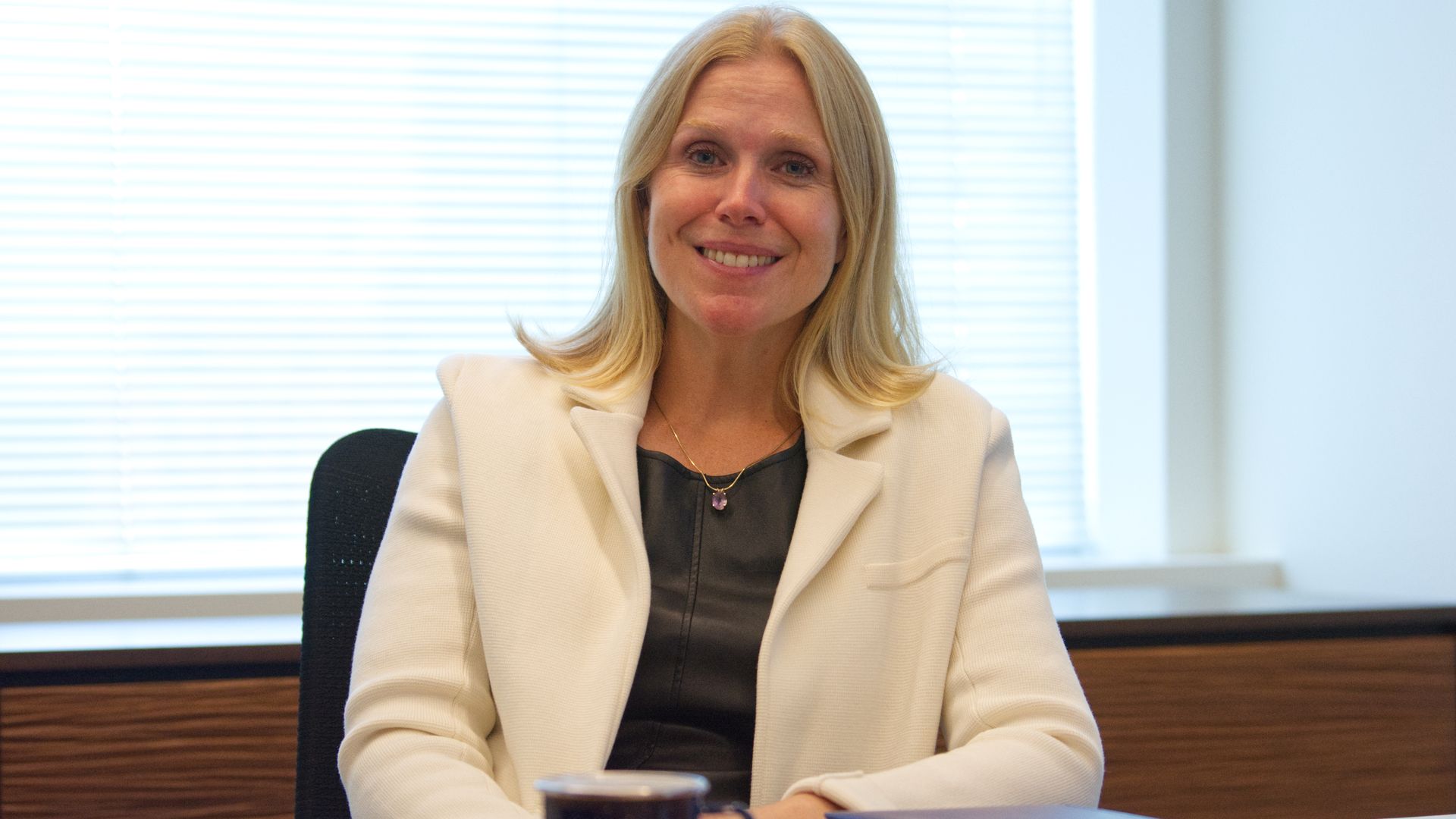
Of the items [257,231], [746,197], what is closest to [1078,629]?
[746,197]

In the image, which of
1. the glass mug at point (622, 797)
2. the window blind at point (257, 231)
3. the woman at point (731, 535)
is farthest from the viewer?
the window blind at point (257, 231)

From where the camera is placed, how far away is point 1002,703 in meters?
1.51

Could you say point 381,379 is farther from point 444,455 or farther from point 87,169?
point 444,455

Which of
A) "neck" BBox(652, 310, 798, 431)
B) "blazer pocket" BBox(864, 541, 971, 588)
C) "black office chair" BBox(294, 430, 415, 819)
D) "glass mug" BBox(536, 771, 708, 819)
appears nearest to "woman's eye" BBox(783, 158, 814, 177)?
"neck" BBox(652, 310, 798, 431)

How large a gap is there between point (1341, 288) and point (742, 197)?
1930 millimetres

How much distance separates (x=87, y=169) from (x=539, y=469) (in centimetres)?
201

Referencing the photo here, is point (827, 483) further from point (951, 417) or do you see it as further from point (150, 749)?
point (150, 749)

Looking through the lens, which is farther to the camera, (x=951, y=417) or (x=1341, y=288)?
(x=1341, y=288)

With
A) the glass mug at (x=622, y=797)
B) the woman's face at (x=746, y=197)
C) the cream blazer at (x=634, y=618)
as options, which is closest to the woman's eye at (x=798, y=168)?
the woman's face at (x=746, y=197)

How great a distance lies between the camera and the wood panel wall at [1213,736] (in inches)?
81.6

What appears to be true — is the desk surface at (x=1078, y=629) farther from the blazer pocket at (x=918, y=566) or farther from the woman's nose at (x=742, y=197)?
the woman's nose at (x=742, y=197)

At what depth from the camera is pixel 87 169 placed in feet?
9.93

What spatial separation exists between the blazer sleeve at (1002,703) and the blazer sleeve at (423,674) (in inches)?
14.6

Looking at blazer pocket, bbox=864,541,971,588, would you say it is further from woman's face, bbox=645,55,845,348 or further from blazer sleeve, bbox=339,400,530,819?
blazer sleeve, bbox=339,400,530,819
